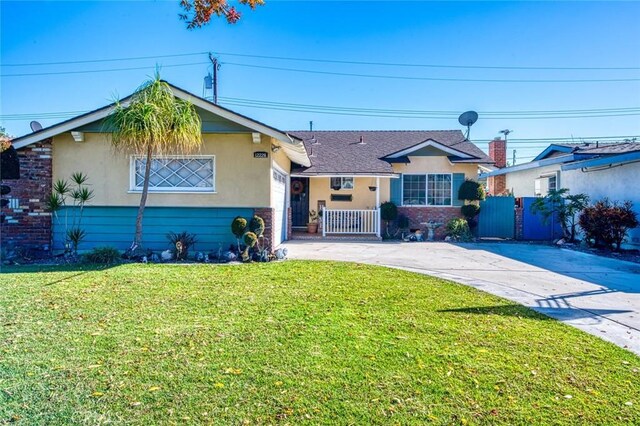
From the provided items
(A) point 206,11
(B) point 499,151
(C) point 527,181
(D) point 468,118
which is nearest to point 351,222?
(D) point 468,118

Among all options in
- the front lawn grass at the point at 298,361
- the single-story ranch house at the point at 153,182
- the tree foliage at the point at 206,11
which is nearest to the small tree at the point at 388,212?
the single-story ranch house at the point at 153,182

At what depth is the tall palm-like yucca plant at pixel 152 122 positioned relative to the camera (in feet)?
27.5

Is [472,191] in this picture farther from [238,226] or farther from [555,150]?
[238,226]

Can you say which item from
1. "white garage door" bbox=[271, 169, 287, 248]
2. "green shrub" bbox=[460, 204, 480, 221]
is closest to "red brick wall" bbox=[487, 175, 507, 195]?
"green shrub" bbox=[460, 204, 480, 221]

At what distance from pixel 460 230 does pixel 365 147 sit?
19.3 ft

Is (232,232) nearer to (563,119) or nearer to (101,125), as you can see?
(101,125)

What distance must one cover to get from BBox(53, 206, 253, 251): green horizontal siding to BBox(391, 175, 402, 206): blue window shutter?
7.63 m

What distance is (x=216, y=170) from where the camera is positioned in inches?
392

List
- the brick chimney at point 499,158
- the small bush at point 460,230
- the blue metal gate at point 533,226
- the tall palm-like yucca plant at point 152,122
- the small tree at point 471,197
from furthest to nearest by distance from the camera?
the brick chimney at point 499,158 → the small tree at point 471,197 → the blue metal gate at point 533,226 → the small bush at point 460,230 → the tall palm-like yucca plant at point 152,122

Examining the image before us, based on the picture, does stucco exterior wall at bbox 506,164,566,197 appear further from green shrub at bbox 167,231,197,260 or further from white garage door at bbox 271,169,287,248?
green shrub at bbox 167,231,197,260

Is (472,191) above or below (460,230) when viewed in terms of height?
above

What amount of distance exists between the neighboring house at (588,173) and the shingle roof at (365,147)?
2.23 m

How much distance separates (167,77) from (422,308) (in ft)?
25.9

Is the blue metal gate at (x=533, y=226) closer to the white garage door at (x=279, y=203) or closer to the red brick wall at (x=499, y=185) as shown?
the red brick wall at (x=499, y=185)
